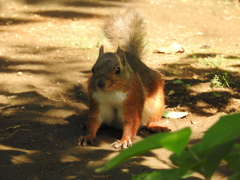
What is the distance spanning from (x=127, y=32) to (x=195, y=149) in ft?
14.3

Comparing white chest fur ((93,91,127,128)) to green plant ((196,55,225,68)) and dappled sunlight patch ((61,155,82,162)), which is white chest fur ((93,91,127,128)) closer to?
dappled sunlight patch ((61,155,82,162))

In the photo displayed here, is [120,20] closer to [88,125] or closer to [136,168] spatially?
[88,125]

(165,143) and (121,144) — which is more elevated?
(165,143)

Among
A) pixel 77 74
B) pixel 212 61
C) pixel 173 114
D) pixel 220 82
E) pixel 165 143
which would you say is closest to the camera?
pixel 165 143

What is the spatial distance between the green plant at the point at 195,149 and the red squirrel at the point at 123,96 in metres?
2.76

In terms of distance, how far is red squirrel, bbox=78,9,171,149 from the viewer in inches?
158

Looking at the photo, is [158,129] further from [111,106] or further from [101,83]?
[101,83]

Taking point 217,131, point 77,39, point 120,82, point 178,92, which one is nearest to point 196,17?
point 77,39

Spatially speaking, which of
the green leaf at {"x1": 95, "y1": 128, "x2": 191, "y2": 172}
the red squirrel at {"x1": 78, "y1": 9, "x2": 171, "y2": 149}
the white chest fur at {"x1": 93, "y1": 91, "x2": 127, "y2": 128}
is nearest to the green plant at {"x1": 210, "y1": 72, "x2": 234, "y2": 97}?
the red squirrel at {"x1": 78, "y1": 9, "x2": 171, "y2": 149}

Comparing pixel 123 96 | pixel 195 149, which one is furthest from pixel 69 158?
pixel 195 149

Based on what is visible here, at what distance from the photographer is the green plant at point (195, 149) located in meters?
0.99

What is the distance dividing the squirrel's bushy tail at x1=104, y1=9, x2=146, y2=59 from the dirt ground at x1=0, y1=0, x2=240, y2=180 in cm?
44

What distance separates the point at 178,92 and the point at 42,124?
194 centimetres

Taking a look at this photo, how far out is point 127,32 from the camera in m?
5.37
